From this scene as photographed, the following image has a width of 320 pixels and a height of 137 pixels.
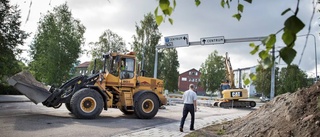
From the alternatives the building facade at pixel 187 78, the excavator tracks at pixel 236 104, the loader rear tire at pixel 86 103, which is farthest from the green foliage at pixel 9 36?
the building facade at pixel 187 78

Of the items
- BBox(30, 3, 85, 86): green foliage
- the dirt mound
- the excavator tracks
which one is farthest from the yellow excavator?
BBox(30, 3, 85, 86): green foliage

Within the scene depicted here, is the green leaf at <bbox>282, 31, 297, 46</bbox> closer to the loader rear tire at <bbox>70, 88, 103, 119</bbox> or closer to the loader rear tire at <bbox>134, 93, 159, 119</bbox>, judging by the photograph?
the loader rear tire at <bbox>70, 88, 103, 119</bbox>

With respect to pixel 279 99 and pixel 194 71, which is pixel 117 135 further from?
pixel 194 71

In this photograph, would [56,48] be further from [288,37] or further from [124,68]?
[288,37]

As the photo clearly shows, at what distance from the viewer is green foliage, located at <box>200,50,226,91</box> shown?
6694 centimetres

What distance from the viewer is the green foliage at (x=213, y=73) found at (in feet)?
220

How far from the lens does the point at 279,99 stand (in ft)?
32.8

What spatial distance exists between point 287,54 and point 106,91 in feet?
42.9

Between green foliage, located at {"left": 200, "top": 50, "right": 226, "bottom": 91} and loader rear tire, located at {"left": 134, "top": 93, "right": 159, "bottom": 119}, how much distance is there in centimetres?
5333

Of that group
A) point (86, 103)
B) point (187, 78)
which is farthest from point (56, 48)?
point (187, 78)

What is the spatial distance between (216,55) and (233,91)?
4244cm

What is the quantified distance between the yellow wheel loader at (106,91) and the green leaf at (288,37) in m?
11.9

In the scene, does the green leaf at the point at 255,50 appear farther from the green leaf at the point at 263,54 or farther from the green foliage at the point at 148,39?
the green foliage at the point at 148,39

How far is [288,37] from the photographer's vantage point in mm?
1238
